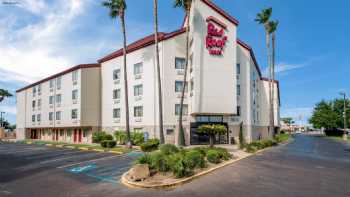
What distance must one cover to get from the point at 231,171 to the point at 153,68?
Result: 24205 mm

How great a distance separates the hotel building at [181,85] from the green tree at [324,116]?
37761mm

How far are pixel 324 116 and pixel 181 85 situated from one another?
5435 cm

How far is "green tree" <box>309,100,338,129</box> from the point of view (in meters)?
74.4

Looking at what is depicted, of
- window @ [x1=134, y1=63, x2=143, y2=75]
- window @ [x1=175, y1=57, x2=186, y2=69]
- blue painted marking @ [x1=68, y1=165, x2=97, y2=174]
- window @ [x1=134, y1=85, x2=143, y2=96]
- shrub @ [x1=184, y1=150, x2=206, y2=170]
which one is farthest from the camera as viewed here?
window @ [x1=134, y1=63, x2=143, y2=75]

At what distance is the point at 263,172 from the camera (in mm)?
15914

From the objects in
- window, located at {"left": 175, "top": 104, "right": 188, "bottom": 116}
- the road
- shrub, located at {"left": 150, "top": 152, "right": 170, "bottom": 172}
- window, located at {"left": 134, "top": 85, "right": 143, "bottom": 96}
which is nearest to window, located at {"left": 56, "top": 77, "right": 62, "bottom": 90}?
window, located at {"left": 134, "top": 85, "right": 143, "bottom": 96}

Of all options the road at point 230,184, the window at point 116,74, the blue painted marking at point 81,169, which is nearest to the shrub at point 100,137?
the window at point 116,74

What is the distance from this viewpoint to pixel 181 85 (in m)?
38.2

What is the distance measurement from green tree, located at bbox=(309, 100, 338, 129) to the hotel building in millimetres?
37761

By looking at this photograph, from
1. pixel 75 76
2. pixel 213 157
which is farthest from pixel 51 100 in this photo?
pixel 213 157

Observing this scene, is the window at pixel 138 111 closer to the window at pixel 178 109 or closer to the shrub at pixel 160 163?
the window at pixel 178 109

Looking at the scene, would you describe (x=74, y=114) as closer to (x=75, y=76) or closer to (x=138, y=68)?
(x=75, y=76)

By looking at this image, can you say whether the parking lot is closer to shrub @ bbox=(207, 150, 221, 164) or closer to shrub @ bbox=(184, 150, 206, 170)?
shrub @ bbox=(184, 150, 206, 170)

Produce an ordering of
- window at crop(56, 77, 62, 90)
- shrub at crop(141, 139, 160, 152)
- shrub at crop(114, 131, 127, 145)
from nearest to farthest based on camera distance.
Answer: shrub at crop(141, 139, 160, 152) < shrub at crop(114, 131, 127, 145) < window at crop(56, 77, 62, 90)
